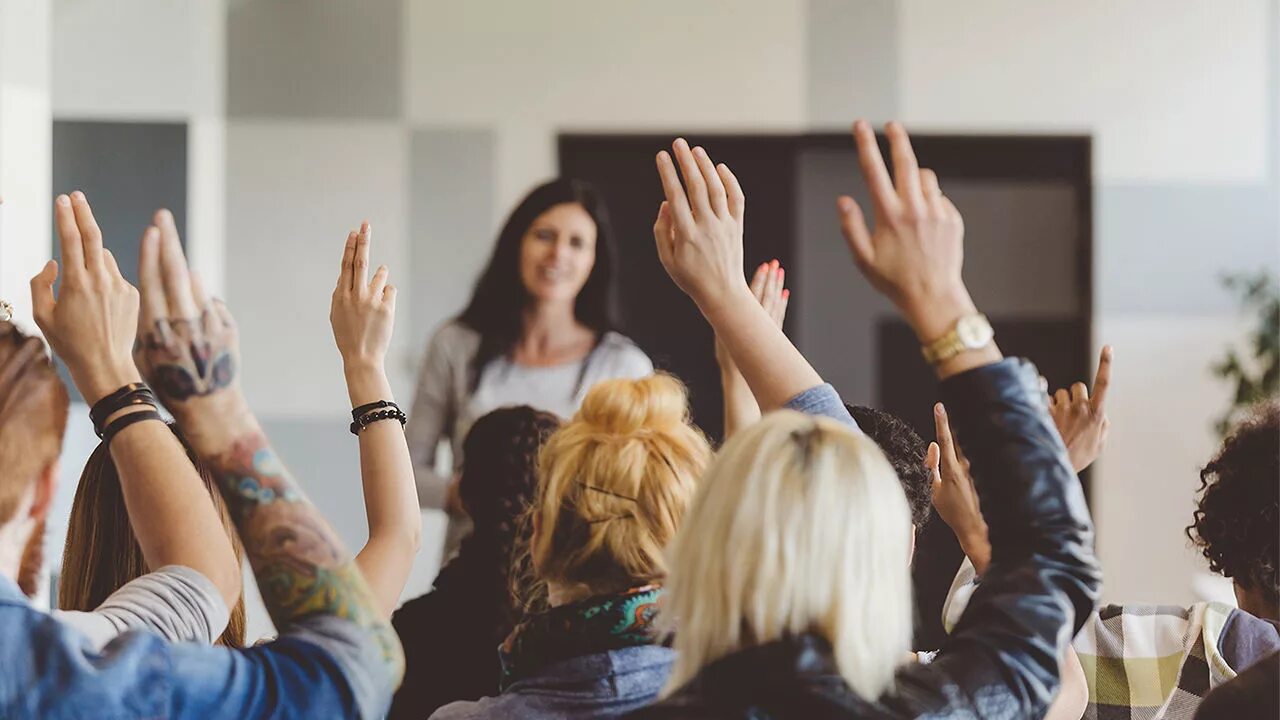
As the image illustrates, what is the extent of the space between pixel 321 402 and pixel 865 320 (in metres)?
→ 2.01

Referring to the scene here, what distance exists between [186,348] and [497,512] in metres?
1.03

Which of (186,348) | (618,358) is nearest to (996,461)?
(186,348)

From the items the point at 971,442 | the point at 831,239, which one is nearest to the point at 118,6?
the point at 831,239

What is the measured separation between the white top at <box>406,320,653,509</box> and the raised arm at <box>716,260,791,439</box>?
1.27 m

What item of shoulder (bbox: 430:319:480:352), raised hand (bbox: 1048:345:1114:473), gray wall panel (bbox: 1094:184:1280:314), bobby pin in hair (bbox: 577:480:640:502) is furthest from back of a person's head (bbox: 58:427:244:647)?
gray wall panel (bbox: 1094:184:1280:314)

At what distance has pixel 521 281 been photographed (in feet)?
10.9

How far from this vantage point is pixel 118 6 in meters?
4.21

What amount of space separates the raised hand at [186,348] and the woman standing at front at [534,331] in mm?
2307

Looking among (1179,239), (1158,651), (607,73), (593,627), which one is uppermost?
(607,73)

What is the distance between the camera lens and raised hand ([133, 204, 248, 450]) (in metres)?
0.83

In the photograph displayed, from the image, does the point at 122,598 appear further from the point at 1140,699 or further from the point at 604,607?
the point at 1140,699

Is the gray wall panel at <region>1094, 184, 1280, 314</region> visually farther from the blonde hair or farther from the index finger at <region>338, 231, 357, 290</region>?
the blonde hair

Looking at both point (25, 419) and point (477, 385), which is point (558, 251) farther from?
point (25, 419)

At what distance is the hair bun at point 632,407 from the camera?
1327 millimetres
